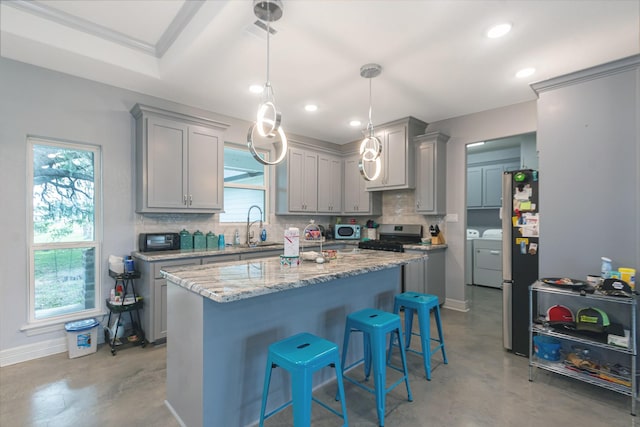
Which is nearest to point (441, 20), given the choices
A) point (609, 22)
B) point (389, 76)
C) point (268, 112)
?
point (389, 76)

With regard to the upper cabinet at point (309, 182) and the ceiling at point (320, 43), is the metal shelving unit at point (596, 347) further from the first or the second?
the upper cabinet at point (309, 182)

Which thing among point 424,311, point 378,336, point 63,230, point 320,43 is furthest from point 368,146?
point 63,230

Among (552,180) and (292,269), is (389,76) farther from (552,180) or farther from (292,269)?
(292,269)

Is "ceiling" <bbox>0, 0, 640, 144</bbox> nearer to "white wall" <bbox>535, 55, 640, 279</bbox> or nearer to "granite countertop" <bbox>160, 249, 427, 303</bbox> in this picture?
"white wall" <bbox>535, 55, 640, 279</bbox>

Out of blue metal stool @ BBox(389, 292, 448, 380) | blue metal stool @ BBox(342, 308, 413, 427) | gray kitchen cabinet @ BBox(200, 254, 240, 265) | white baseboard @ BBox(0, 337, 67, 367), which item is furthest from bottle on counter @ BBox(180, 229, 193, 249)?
blue metal stool @ BBox(389, 292, 448, 380)

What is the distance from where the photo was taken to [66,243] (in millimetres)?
3043

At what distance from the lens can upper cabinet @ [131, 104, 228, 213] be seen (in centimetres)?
327

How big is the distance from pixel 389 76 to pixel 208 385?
3.15 metres

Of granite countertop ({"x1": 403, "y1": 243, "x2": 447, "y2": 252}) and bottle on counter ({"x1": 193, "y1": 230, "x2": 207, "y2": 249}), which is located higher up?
bottle on counter ({"x1": 193, "y1": 230, "x2": 207, "y2": 249})

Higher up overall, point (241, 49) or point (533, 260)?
point (241, 49)

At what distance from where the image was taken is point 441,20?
2242 mm

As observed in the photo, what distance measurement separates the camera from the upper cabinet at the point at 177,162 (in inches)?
Result: 129

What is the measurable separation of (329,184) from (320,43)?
3052mm

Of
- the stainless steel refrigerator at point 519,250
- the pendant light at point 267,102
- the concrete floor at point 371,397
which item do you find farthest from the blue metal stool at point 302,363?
the stainless steel refrigerator at point 519,250
